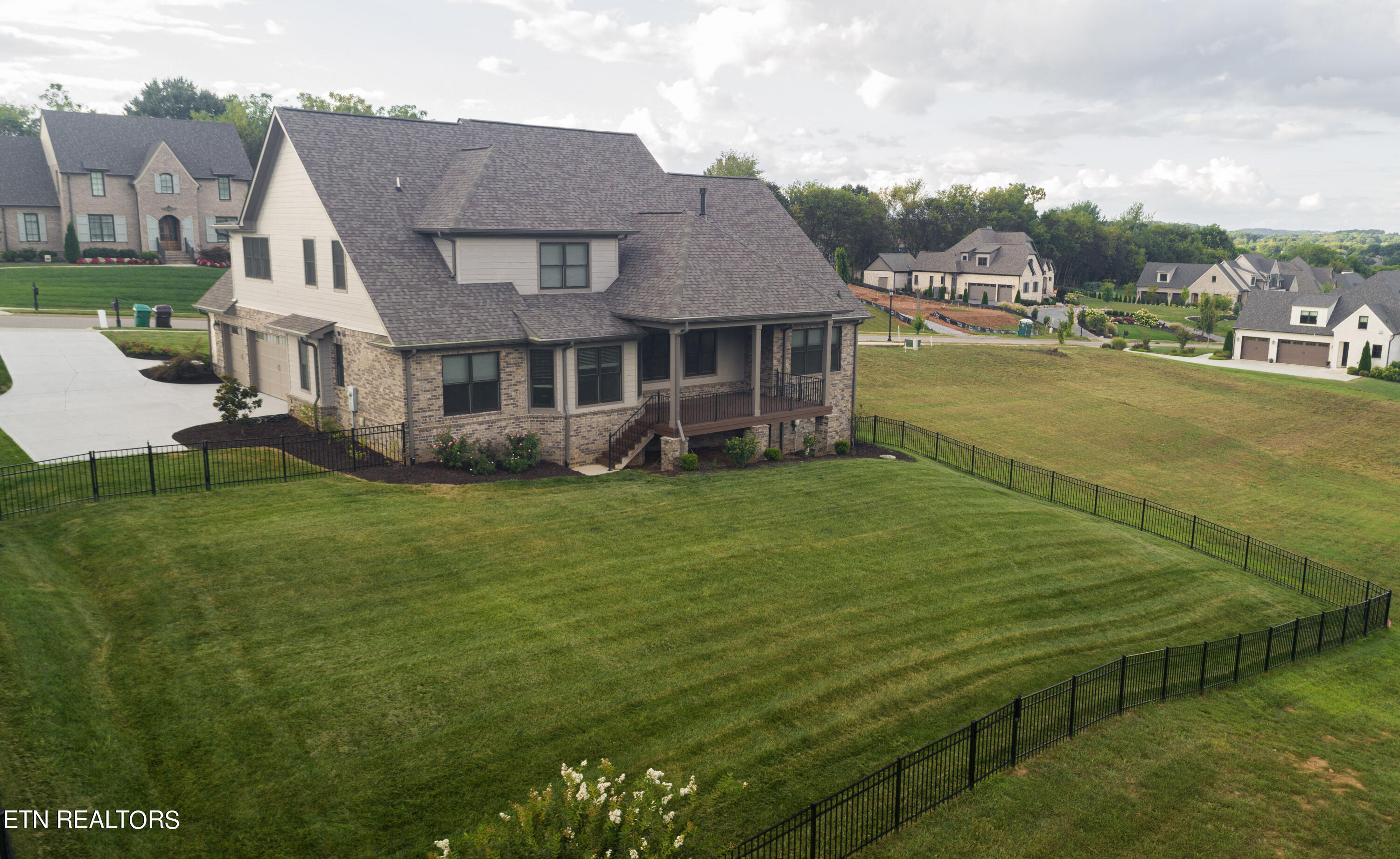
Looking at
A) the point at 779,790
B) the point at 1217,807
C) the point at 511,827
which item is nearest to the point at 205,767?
the point at 511,827

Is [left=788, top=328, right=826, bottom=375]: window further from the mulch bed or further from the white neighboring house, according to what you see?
the white neighboring house

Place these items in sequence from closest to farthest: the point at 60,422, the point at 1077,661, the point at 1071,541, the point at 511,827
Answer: the point at 511,827 < the point at 1077,661 < the point at 1071,541 < the point at 60,422

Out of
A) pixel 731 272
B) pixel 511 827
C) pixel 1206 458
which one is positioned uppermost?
pixel 731 272

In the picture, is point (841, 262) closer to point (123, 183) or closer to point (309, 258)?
point (123, 183)

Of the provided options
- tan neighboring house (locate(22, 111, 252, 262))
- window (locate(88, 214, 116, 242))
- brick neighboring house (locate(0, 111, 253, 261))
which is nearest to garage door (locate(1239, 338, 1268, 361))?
brick neighboring house (locate(0, 111, 253, 261))

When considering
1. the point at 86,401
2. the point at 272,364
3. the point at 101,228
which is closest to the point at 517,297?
the point at 272,364

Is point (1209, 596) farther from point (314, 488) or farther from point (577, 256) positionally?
point (314, 488)

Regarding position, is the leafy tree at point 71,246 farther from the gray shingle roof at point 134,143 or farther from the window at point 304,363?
the window at point 304,363
